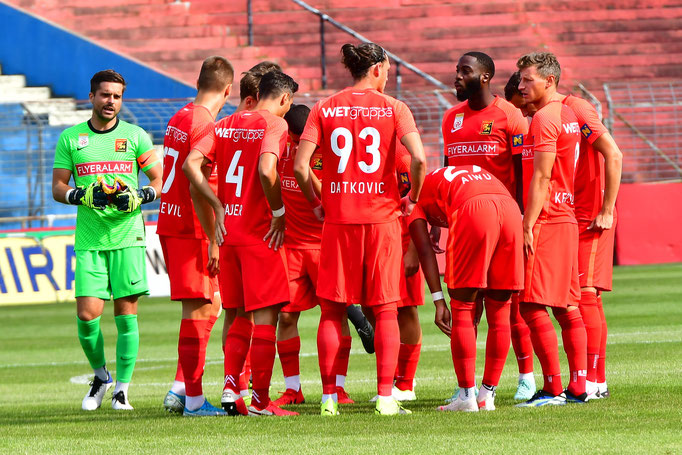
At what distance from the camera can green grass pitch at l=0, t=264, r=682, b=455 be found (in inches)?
208

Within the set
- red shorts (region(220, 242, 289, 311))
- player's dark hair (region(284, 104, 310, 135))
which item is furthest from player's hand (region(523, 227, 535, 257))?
player's dark hair (region(284, 104, 310, 135))

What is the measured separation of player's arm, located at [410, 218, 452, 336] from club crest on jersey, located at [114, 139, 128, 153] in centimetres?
222

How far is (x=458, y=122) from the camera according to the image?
23.6ft

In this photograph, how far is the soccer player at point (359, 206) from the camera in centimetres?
634

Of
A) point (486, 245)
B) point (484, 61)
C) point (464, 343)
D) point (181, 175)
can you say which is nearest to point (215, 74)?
point (181, 175)

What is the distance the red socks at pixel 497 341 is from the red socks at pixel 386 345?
0.53m

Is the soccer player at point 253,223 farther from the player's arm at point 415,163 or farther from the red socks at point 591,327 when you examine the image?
the red socks at point 591,327

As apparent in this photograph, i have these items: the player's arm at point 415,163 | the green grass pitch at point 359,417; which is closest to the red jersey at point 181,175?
the green grass pitch at point 359,417

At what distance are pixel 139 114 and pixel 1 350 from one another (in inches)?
319

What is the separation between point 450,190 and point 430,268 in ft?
1.49

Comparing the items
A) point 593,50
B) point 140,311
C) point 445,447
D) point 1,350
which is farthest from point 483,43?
point 445,447

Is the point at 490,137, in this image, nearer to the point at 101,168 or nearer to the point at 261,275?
the point at 261,275

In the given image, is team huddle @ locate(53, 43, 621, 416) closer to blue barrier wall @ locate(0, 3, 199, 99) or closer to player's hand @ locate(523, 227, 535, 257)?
player's hand @ locate(523, 227, 535, 257)

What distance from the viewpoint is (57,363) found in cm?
1091
